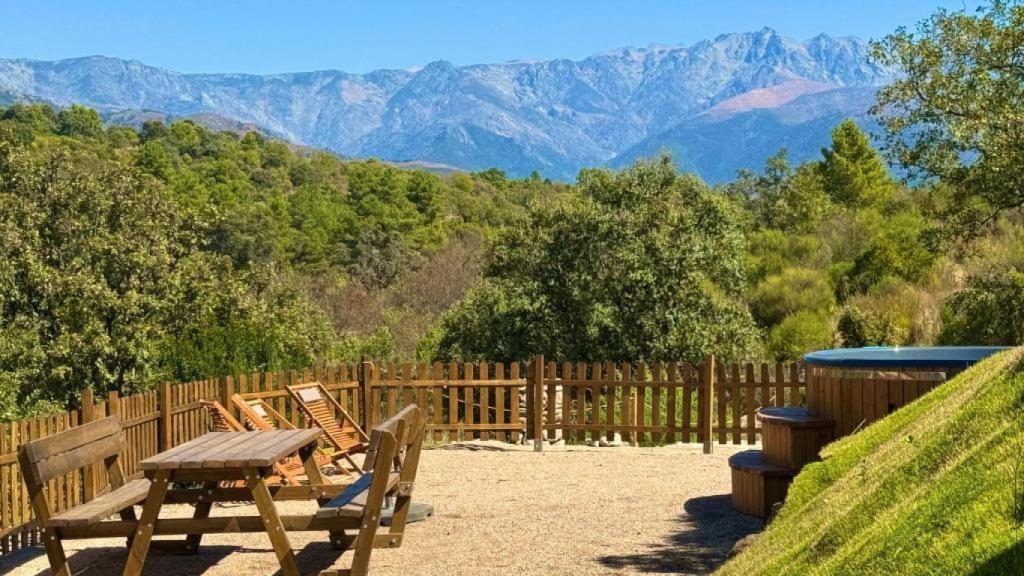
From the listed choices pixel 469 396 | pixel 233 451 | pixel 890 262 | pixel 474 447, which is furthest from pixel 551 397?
pixel 890 262

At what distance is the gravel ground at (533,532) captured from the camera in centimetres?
744

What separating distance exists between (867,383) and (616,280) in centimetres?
1168

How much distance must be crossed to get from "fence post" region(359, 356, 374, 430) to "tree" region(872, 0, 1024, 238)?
9.04m

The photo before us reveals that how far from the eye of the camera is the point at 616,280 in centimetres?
2005

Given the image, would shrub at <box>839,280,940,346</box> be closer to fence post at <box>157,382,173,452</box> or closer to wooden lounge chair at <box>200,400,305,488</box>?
wooden lounge chair at <box>200,400,305,488</box>

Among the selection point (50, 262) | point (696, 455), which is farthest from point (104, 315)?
point (696, 455)

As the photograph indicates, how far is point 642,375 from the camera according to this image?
15.8 m

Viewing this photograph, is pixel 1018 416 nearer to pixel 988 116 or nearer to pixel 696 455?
pixel 696 455

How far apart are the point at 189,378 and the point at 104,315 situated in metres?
5.86

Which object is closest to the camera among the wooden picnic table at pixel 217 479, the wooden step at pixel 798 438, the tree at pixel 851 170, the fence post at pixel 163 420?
the wooden picnic table at pixel 217 479

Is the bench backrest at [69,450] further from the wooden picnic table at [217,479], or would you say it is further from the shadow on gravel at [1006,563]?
the shadow on gravel at [1006,563]

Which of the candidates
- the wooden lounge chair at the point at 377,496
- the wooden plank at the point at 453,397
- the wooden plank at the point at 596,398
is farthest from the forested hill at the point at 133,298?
the wooden lounge chair at the point at 377,496

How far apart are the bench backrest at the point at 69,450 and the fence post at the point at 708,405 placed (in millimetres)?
7963

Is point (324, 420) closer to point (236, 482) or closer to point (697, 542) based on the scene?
point (236, 482)
